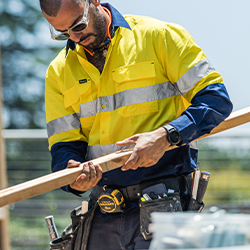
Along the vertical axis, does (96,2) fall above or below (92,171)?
above

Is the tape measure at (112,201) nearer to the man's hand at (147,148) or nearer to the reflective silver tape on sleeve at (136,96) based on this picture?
the man's hand at (147,148)

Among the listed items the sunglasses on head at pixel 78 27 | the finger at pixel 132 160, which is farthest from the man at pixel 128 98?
the finger at pixel 132 160

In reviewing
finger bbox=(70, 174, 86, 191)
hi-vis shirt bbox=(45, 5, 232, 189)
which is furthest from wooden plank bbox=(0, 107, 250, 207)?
hi-vis shirt bbox=(45, 5, 232, 189)

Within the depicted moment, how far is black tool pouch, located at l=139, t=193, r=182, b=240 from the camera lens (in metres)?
2.11

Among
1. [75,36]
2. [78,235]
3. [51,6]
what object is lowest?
[78,235]

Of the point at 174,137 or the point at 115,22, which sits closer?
the point at 174,137

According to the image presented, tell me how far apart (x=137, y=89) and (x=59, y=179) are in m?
0.72

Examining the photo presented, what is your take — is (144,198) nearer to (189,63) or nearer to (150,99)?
(150,99)

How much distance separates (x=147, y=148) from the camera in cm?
194

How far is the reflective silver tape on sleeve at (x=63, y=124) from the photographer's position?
258 cm

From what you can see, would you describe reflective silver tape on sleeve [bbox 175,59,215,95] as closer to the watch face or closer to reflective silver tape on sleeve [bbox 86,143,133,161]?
the watch face

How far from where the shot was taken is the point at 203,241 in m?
1.07

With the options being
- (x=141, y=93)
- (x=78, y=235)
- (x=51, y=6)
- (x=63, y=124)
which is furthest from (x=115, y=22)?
(x=78, y=235)

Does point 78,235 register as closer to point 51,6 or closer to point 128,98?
point 128,98
